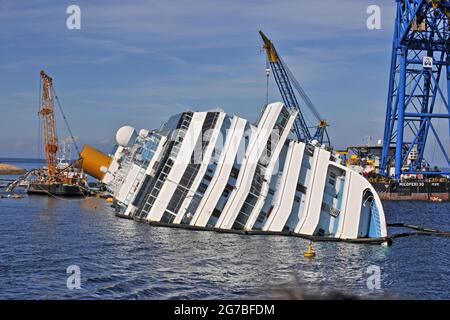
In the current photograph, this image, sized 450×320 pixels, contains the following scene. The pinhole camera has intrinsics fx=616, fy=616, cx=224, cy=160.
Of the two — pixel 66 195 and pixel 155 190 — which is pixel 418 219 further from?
pixel 66 195

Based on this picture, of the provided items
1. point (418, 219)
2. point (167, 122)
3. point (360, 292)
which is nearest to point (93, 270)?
point (360, 292)

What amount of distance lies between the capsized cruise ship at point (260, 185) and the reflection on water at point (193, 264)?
2019 mm

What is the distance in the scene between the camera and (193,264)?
4041cm

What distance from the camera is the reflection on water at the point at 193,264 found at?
3403 centimetres

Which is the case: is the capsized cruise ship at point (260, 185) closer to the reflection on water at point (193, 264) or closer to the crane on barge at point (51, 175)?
→ the reflection on water at point (193, 264)

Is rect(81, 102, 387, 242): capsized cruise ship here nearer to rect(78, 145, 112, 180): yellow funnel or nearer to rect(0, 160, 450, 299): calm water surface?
rect(0, 160, 450, 299): calm water surface

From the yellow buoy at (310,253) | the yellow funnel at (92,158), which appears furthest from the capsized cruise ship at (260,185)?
the yellow funnel at (92,158)

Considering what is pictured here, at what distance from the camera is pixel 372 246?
49.6 metres

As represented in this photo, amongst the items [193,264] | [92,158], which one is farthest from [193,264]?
[92,158]

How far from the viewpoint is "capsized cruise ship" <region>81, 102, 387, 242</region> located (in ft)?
169

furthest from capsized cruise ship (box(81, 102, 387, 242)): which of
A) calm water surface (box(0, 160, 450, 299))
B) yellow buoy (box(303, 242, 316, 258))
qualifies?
yellow buoy (box(303, 242, 316, 258))

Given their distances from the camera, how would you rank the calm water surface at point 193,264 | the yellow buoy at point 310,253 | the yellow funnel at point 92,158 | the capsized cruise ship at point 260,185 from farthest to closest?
the yellow funnel at point 92,158 → the capsized cruise ship at point 260,185 → the yellow buoy at point 310,253 → the calm water surface at point 193,264

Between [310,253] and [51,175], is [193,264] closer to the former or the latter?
[310,253]
